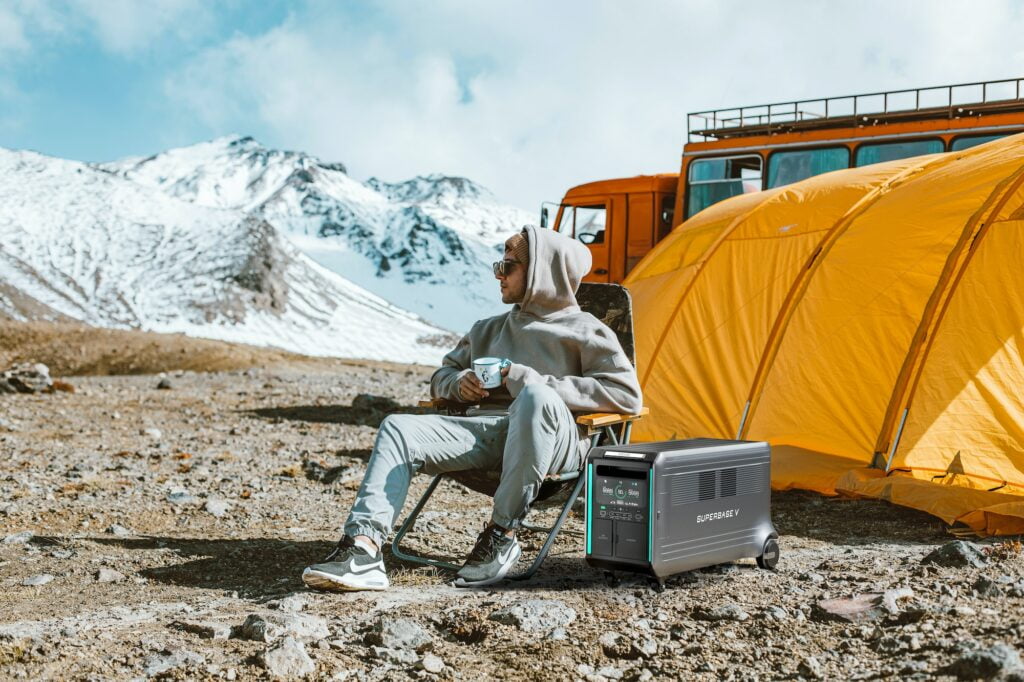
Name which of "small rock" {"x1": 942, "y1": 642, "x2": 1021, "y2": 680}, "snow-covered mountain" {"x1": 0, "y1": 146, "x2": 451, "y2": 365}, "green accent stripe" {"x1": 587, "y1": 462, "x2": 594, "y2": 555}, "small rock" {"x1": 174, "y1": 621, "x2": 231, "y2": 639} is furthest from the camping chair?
"snow-covered mountain" {"x1": 0, "y1": 146, "x2": 451, "y2": 365}

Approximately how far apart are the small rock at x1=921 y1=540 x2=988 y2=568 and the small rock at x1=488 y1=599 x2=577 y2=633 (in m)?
1.72

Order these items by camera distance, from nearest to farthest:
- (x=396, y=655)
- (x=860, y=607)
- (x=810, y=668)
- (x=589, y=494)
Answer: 1. (x=810, y=668)
2. (x=396, y=655)
3. (x=860, y=607)
4. (x=589, y=494)

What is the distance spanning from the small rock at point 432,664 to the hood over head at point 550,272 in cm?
192

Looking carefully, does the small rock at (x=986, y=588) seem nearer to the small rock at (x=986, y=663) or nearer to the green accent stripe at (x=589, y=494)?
the small rock at (x=986, y=663)

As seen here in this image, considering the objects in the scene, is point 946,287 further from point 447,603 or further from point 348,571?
point 348,571

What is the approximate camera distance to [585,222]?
1245 centimetres

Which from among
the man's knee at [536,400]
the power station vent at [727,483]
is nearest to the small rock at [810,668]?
the power station vent at [727,483]

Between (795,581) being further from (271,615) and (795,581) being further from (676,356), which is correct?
(676,356)

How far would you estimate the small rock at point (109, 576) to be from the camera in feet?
15.3

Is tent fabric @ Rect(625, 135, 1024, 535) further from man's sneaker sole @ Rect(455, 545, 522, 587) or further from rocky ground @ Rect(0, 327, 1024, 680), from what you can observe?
man's sneaker sole @ Rect(455, 545, 522, 587)

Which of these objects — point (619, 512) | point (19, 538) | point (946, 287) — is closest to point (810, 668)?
point (619, 512)

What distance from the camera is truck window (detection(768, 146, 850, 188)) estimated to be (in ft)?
34.4

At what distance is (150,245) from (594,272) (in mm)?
82562

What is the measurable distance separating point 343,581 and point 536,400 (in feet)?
3.64
